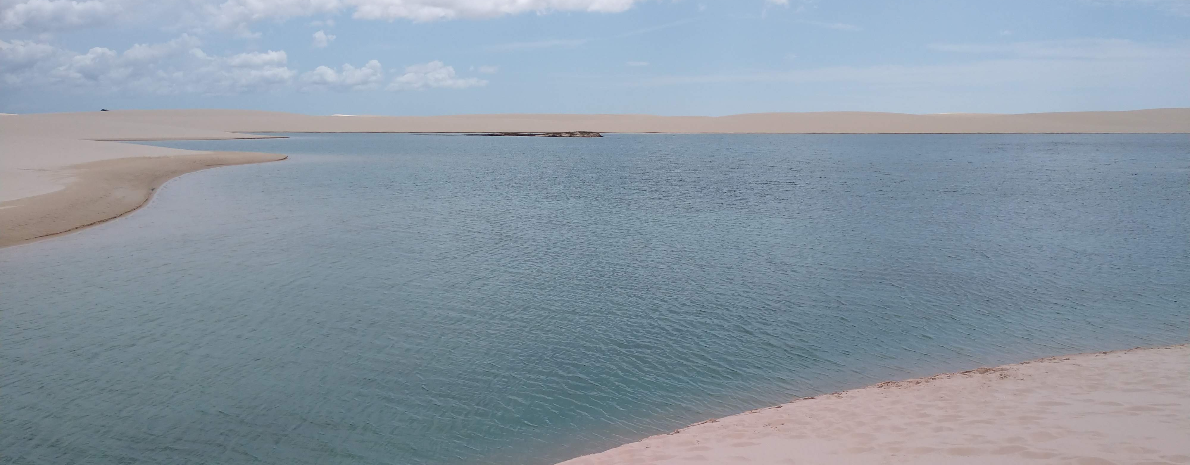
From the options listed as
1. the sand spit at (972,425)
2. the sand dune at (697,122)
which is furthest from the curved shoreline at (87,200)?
the sand dune at (697,122)

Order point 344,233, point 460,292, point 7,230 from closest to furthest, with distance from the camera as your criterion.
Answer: point 460,292
point 7,230
point 344,233

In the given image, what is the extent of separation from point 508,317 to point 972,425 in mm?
6858

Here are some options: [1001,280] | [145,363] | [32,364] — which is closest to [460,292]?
[145,363]

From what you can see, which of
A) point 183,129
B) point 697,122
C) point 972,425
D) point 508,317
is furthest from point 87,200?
point 697,122

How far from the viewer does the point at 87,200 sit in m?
23.3

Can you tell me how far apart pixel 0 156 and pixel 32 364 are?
28083mm

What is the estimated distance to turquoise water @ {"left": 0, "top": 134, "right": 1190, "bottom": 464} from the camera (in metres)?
7.98

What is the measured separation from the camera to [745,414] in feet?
25.0

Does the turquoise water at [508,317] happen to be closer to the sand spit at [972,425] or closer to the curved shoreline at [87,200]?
the sand spit at [972,425]

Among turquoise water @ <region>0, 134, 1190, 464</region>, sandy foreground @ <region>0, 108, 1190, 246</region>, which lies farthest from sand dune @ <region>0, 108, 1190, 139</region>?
turquoise water @ <region>0, 134, 1190, 464</region>

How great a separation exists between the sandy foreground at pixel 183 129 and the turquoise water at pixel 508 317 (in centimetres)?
248

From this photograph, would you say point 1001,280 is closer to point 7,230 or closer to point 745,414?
point 745,414

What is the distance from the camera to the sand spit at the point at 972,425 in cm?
589

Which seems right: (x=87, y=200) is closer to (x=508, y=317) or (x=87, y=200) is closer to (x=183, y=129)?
(x=508, y=317)
